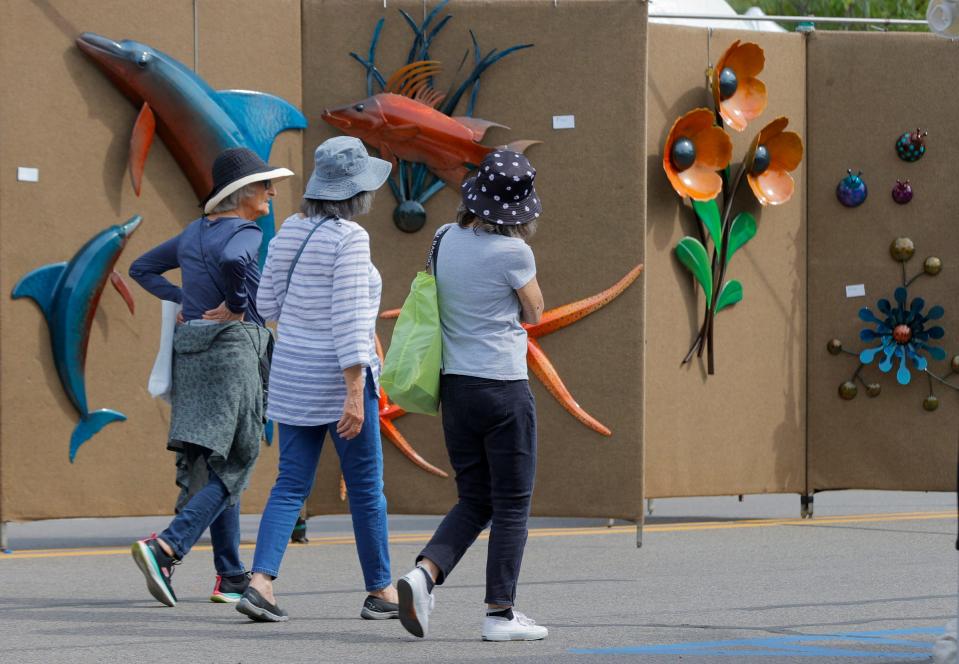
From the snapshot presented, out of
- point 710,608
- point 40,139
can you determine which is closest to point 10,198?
point 40,139

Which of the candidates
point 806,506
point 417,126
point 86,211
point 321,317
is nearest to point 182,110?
point 86,211

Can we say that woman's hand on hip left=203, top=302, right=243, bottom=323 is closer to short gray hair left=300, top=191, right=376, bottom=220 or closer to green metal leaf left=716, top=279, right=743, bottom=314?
short gray hair left=300, top=191, right=376, bottom=220

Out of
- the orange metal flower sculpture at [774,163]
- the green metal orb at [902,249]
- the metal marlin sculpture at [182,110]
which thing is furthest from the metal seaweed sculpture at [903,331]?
the metal marlin sculpture at [182,110]

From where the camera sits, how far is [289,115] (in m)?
8.12

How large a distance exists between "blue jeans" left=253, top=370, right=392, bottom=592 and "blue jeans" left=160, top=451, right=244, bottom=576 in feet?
1.05

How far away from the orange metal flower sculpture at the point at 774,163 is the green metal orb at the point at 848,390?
116 centimetres

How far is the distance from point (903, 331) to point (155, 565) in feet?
16.7

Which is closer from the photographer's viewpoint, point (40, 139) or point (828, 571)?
point (828, 571)

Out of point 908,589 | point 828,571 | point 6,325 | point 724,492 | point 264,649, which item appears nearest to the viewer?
point 264,649

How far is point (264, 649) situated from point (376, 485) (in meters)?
0.88

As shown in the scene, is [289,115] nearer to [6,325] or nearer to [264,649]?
[6,325]

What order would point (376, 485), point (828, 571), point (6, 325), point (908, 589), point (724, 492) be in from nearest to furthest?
point (376, 485) → point (908, 589) → point (828, 571) → point (6, 325) → point (724, 492)

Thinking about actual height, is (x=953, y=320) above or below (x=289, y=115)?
below

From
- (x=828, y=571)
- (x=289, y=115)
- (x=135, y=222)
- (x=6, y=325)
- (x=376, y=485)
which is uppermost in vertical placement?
(x=289, y=115)
